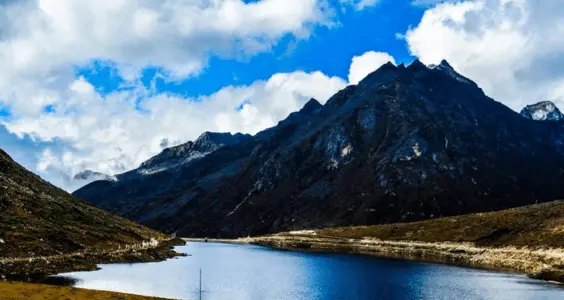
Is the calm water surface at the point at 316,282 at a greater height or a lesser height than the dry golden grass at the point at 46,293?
lesser

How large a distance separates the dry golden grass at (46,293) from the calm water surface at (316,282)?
759 inches

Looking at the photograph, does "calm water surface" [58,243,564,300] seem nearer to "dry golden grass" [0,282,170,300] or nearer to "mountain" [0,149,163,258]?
"mountain" [0,149,163,258]

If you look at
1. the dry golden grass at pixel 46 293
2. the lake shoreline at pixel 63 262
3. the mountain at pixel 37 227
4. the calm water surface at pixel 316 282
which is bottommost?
the calm water surface at pixel 316 282

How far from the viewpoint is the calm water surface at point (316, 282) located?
339 feet

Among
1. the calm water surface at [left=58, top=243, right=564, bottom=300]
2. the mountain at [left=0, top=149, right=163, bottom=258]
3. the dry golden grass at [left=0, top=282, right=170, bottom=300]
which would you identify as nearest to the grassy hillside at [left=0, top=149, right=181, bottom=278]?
the mountain at [left=0, top=149, right=163, bottom=258]

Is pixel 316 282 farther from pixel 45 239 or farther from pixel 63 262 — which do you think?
pixel 45 239

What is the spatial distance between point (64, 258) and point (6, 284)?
194 ft

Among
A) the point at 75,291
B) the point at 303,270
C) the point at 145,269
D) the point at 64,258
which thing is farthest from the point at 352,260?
the point at 75,291

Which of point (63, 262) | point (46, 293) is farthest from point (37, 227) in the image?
point (46, 293)

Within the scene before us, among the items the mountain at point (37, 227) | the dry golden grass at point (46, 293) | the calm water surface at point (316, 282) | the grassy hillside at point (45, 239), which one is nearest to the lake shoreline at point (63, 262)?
the grassy hillside at point (45, 239)

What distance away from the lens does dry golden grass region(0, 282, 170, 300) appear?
67.1 metres

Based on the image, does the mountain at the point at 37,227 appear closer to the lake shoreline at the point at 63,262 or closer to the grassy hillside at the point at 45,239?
the grassy hillside at the point at 45,239

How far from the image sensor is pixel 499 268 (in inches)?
6619

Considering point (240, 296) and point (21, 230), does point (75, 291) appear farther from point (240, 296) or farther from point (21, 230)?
point (21, 230)
